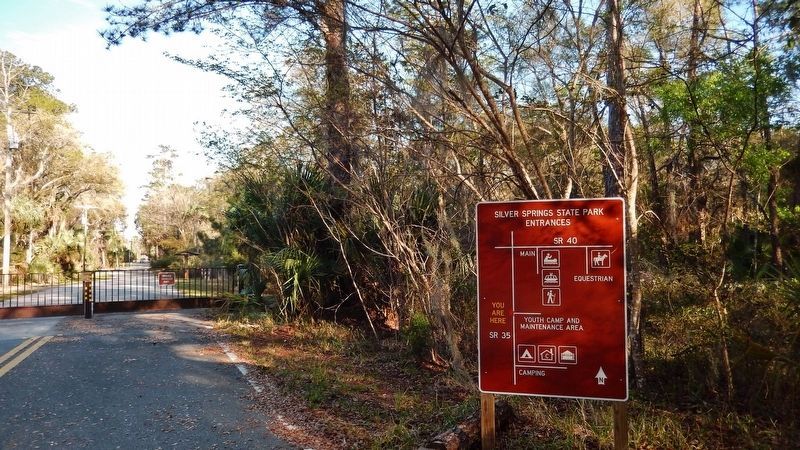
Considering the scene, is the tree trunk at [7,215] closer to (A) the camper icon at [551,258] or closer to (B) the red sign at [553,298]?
(B) the red sign at [553,298]

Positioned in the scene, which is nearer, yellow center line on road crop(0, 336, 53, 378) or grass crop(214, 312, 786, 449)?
grass crop(214, 312, 786, 449)

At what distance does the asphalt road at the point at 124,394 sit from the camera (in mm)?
5699

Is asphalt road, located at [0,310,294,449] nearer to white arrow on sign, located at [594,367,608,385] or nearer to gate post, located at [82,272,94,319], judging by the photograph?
gate post, located at [82,272,94,319]

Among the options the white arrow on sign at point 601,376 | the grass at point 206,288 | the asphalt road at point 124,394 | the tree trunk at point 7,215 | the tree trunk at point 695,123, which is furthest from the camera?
the tree trunk at point 7,215

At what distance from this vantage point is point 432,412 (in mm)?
6441

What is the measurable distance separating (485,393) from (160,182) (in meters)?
68.9

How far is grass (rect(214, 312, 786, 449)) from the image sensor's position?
5.14 meters

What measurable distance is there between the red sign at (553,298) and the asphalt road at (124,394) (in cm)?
257

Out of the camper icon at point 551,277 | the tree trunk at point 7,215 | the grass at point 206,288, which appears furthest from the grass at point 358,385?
the tree trunk at point 7,215

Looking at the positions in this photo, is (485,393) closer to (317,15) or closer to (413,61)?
(317,15)

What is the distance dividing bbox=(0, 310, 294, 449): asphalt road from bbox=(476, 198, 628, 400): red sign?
8.44ft

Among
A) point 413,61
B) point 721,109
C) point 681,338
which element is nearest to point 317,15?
point 413,61

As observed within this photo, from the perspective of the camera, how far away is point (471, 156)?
7.82 metres

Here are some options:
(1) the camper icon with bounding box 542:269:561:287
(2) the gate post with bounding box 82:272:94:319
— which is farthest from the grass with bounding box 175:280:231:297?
(1) the camper icon with bounding box 542:269:561:287
